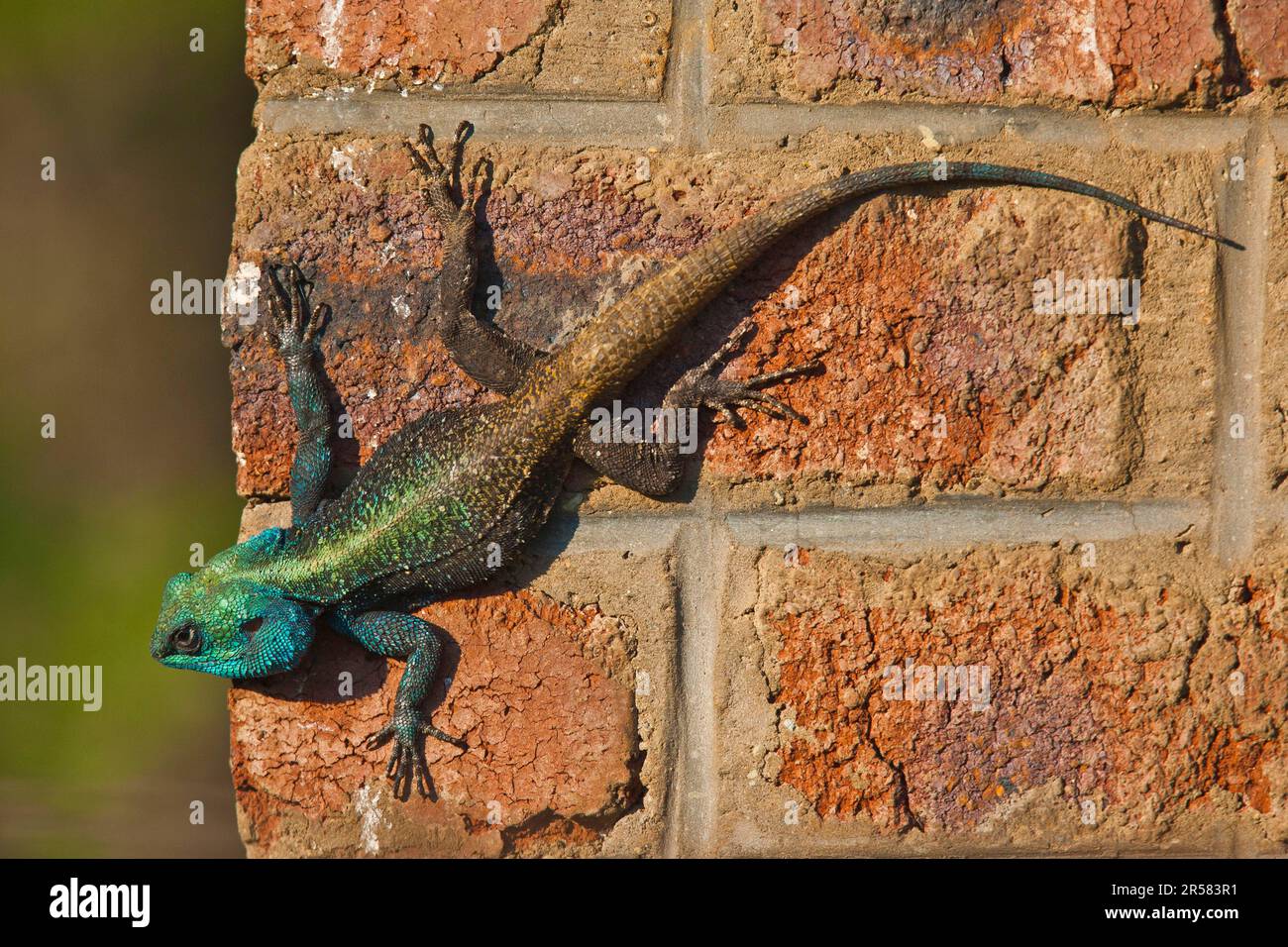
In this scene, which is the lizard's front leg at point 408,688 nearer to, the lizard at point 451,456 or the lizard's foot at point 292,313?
the lizard at point 451,456

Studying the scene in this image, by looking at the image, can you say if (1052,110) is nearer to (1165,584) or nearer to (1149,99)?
(1149,99)

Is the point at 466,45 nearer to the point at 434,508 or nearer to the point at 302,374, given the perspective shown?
the point at 302,374

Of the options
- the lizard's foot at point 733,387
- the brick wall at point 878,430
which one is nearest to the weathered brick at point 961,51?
the brick wall at point 878,430

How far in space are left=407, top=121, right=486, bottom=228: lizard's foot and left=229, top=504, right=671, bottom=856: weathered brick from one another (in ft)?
3.06

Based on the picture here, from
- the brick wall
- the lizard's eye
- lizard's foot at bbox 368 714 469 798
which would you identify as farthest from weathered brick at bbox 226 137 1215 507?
the lizard's eye

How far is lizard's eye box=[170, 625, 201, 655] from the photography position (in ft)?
9.20

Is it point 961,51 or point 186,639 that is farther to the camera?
point 186,639

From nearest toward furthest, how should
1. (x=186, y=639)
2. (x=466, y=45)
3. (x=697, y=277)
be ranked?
(x=697, y=277) < (x=466, y=45) < (x=186, y=639)

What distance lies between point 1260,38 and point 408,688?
2.74 m

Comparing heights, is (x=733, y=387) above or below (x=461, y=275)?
below

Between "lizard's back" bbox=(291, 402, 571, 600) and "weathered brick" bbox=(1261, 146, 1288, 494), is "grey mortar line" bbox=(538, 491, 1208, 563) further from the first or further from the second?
"lizard's back" bbox=(291, 402, 571, 600)

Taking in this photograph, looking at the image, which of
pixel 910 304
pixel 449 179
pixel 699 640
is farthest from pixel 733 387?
pixel 449 179

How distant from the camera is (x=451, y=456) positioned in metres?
2.74

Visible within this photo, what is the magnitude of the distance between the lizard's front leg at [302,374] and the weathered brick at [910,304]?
0.24 m
